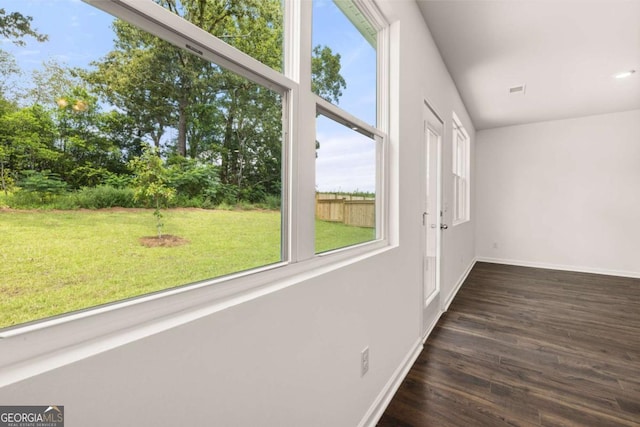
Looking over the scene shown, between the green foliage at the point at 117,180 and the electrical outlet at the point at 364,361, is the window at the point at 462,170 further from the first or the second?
the green foliage at the point at 117,180

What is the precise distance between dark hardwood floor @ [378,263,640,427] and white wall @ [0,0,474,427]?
0.81 feet

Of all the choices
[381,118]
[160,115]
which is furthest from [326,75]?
[160,115]

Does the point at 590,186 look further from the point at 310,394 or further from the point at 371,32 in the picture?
the point at 310,394

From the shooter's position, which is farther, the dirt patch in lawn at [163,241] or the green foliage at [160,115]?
the dirt patch in lawn at [163,241]

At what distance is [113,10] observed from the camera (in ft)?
2.11

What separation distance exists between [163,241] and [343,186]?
98 cm

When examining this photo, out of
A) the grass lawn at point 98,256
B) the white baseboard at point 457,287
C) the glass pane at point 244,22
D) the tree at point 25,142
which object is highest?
the glass pane at point 244,22

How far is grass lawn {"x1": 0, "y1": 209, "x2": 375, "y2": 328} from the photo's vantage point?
52 cm

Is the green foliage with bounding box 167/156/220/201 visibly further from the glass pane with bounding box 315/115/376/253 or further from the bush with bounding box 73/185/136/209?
the glass pane with bounding box 315/115/376/253

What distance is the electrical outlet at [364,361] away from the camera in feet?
4.90

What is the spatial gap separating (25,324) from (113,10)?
0.68 meters

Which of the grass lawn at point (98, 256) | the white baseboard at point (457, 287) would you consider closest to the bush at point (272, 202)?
the grass lawn at point (98, 256)

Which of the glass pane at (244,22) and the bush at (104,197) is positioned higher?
the glass pane at (244,22)

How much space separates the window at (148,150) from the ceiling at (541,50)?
205cm
